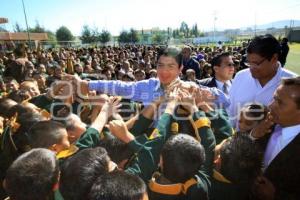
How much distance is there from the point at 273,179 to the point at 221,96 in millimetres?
1600

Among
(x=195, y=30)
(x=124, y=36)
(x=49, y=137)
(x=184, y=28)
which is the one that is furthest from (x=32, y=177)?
(x=195, y=30)

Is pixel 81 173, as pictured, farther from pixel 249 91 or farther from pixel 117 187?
pixel 249 91

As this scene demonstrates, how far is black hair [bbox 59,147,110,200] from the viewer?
167 centimetres

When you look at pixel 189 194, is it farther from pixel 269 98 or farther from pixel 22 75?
pixel 22 75

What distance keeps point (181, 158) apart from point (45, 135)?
1118 millimetres

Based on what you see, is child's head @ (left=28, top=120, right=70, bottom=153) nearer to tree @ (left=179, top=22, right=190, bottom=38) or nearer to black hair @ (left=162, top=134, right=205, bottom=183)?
black hair @ (left=162, top=134, right=205, bottom=183)

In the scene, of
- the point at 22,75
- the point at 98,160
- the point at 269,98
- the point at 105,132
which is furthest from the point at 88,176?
the point at 22,75

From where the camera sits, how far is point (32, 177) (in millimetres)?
1691

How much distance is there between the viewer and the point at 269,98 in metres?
2.98

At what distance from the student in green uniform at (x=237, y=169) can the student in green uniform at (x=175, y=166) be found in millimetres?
95

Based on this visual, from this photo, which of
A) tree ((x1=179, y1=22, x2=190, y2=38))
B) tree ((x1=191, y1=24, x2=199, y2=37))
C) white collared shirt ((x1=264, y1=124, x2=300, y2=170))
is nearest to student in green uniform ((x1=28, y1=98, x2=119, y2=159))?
white collared shirt ((x1=264, y1=124, x2=300, y2=170))

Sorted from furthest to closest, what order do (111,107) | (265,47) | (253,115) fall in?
(265,47) → (111,107) → (253,115)

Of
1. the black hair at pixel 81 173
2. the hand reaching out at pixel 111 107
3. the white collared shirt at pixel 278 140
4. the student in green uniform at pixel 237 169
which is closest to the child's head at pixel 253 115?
the white collared shirt at pixel 278 140

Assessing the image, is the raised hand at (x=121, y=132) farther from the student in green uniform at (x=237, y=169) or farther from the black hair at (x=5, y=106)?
the black hair at (x=5, y=106)
